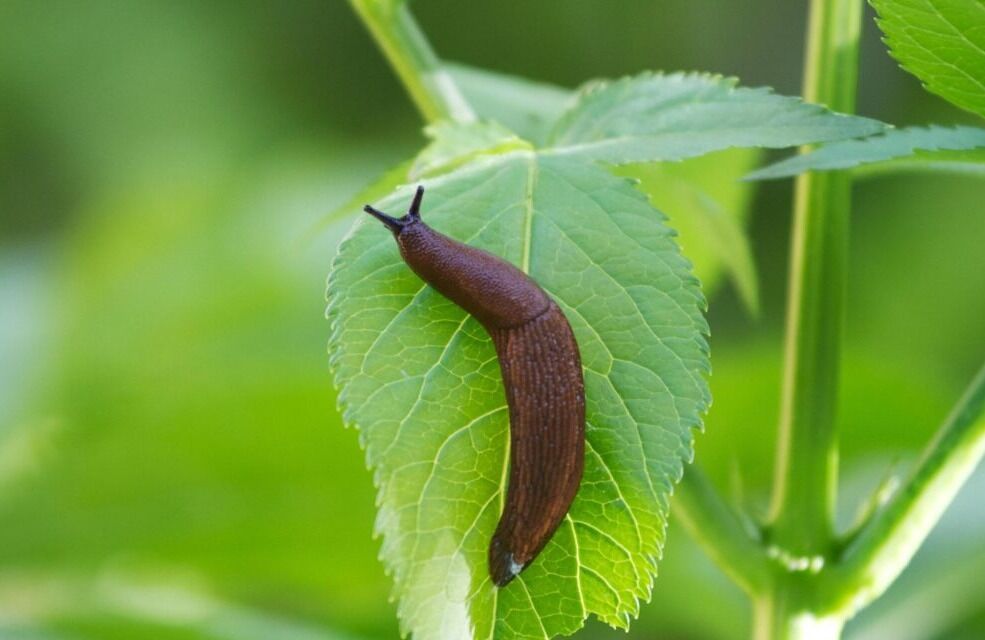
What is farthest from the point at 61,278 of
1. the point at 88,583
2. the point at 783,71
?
the point at 783,71

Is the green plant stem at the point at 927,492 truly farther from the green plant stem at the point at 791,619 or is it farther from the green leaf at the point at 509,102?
the green leaf at the point at 509,102

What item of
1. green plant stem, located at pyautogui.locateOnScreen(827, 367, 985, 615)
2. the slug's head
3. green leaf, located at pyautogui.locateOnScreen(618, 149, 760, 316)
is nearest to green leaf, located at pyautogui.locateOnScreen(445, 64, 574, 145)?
green leaf, located at pyautogui.locateOnScreen(618, 149, 760, 316)

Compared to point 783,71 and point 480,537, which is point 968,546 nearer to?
point 480,537

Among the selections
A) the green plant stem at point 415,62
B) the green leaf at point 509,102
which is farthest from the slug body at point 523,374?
the green leaf at point 509,102

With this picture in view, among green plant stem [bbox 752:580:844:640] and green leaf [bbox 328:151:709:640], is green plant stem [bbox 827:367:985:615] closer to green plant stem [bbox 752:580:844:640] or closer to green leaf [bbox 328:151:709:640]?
green plant stem [bbox 752:580:844:640]

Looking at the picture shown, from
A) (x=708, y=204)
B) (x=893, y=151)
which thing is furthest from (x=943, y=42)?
(x=708, y=204)

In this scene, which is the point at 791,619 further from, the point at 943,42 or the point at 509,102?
the point at 509,102
